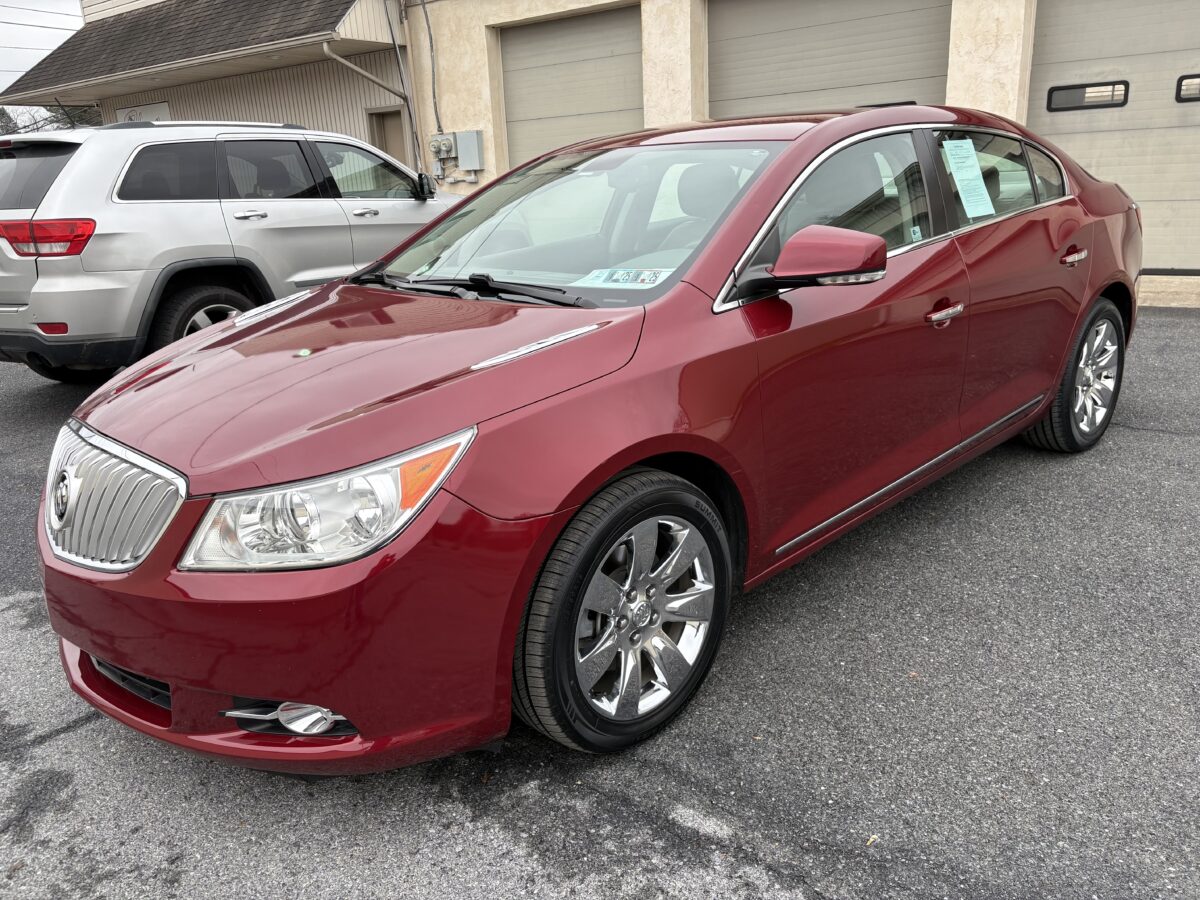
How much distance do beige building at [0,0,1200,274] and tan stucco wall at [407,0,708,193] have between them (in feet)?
0.09

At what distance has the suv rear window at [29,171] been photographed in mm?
5355

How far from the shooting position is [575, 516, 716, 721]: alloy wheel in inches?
89.7

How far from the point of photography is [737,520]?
268 centimetres

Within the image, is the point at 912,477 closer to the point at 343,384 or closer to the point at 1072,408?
the point at 1072,408

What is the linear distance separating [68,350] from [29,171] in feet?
3.74

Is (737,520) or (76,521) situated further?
(737,520)

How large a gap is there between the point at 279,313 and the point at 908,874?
8.16ft

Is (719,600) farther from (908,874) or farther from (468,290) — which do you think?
(468,290)

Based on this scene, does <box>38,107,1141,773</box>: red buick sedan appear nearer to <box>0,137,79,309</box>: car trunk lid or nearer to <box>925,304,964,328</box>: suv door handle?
<box>925,304,964,328</box>: suv door handle

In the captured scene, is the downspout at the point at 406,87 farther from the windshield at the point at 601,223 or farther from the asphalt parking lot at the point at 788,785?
the asphalt parking lot at the point at 788,785

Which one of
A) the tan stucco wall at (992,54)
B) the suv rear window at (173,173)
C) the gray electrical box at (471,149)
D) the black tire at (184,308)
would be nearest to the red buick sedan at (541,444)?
the black tire at (184,308)

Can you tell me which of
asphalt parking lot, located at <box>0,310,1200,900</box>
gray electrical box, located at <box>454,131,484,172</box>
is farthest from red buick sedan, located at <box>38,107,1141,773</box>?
gray electrical box, located at <box>454,131,484,172</box>

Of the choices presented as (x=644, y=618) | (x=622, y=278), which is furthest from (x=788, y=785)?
(x=622, y=278)

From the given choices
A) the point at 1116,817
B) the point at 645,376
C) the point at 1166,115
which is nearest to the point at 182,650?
the point at 645,376
